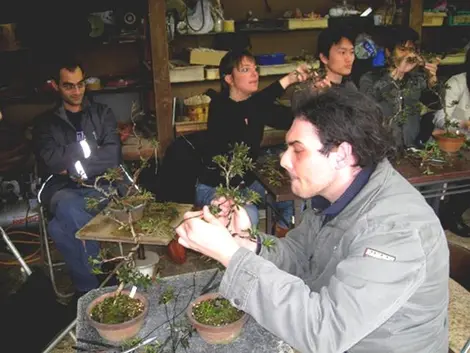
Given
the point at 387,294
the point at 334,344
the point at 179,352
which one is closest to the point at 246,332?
the point at 179,352

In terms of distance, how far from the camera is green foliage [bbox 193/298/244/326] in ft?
5.03

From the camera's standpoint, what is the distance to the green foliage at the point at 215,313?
60.4 inches

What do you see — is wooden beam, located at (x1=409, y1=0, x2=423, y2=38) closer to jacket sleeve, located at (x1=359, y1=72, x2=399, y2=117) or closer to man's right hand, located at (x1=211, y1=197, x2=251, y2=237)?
jacket sleeve, located at (x1=359, y1=72, x2=399, y2=117)

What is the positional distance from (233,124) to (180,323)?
2176mm

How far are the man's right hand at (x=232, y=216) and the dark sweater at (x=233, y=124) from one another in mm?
1758

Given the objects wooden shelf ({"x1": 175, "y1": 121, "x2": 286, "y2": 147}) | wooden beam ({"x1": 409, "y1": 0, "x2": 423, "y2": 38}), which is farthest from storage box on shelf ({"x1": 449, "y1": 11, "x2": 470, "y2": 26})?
wooden shelf ({"x1": 175, "y1": 121, "x2": 286, "y2": 147})

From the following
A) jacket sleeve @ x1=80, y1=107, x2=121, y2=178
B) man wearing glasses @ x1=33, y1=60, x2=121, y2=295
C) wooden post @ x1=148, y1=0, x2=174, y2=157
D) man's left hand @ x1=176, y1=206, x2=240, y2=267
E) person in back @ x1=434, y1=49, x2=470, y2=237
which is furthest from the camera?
wooden post @ x1=148, y1=0, x2=174, y2=157

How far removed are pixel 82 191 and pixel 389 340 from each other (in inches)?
99.6

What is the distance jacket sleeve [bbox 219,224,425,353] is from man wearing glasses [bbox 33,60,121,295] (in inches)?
82.5

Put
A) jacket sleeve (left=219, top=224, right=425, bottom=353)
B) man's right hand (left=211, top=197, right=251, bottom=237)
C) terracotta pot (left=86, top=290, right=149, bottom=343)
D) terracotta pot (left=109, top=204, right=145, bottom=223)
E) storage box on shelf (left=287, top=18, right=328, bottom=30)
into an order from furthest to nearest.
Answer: storage box on shelf (left=287, top=18, right=328, bottom=30)
terracotta pot (left=109, top=204, right=145, bottom=223)
man's right hand (left=211, top=197, right=251, bottom=237)
terracotta pot (left=86, top=290, right=149, bottom=343)
jacket sleeve (left=219, top=224, right=425, bottom=353)

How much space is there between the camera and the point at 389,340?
4.73 ft

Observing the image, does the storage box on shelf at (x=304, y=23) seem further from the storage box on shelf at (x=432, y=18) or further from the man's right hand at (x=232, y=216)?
the man's right hand at (x=232, y=216)

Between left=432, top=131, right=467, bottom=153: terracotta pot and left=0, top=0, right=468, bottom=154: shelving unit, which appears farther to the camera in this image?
left=0, top=0, right=468, bottom=154: shelving unit

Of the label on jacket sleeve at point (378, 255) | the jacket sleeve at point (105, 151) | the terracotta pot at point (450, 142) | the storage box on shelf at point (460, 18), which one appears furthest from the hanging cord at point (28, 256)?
the storage box on shelf at point (460, 18)
